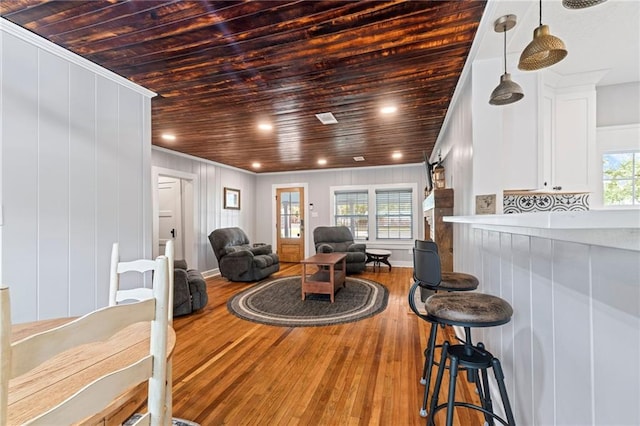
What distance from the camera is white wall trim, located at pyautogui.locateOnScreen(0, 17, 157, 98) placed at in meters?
1.67

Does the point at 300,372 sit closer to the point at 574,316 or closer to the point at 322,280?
the point at 574,316

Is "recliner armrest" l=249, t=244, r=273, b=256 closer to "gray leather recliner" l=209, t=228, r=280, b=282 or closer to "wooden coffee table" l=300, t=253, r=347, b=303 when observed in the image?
"gray leather recliner" l=209, t=228, r=280, b=282

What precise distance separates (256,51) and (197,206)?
414 cm

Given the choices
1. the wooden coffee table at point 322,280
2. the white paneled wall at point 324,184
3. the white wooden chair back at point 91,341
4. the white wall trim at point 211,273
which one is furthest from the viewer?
the white paneled wall at point 324,184

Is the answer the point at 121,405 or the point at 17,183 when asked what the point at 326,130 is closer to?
the point at 17,183

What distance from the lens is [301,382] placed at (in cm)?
211

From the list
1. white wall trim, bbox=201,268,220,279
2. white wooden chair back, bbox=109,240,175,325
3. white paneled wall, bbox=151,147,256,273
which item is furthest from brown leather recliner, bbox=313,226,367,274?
white wooden chair back, bbox=109,240,175,325

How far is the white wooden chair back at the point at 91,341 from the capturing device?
519mm

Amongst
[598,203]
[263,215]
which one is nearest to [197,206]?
[263,215]

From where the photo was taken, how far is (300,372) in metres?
2.24

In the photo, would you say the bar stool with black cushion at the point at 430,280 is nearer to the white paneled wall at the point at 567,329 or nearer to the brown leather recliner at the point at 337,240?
the white paneled wall at the point at 567,329

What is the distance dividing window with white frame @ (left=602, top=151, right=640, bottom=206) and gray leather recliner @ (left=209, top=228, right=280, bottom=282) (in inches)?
190

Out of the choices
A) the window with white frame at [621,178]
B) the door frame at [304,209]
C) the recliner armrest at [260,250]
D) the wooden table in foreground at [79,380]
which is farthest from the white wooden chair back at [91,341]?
the door frame at [304,209]

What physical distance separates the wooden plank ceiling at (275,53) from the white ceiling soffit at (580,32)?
0.16 metres
